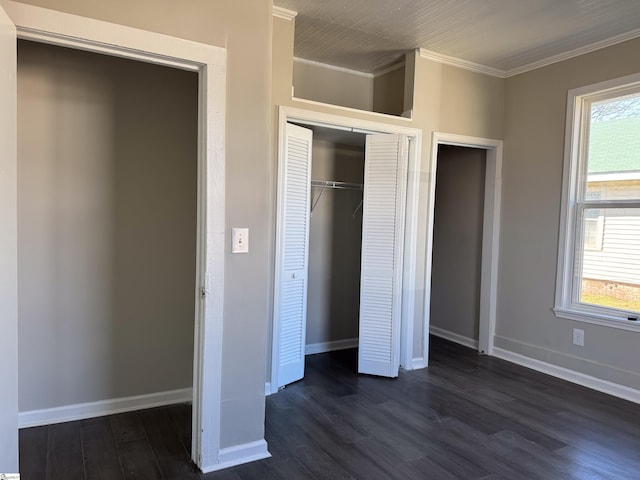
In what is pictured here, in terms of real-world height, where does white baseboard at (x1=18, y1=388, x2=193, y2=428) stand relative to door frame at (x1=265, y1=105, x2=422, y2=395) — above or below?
below

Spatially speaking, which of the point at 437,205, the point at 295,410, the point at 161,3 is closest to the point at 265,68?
the point at 161,3

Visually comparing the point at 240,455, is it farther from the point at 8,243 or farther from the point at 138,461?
the point at 8,243

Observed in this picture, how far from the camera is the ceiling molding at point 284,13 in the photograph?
9.70 feet

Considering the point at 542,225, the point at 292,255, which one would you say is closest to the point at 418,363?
the point at 292,255

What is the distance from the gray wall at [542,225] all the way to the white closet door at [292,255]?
2054 mm

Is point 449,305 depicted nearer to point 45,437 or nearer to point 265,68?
point 265,68

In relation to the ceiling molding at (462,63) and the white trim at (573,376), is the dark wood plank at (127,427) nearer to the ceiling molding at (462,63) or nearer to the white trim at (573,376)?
the white trim at (573,376)

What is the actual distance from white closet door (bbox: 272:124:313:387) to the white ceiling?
2.66ft

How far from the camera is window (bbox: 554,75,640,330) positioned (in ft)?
10.7

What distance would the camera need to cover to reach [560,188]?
144 inches

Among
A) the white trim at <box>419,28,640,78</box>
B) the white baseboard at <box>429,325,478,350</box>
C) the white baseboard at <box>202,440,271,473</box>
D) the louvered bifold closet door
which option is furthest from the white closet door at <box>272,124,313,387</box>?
the white baseboard at <box>429,325,478,350</box>

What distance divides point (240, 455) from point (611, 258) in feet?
10.2

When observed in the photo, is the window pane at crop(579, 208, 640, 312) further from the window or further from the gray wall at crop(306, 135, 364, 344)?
the gray wall at crop(306, 135, 364, 344)

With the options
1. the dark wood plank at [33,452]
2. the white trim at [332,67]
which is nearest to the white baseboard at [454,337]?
the white trim at [332,67]
